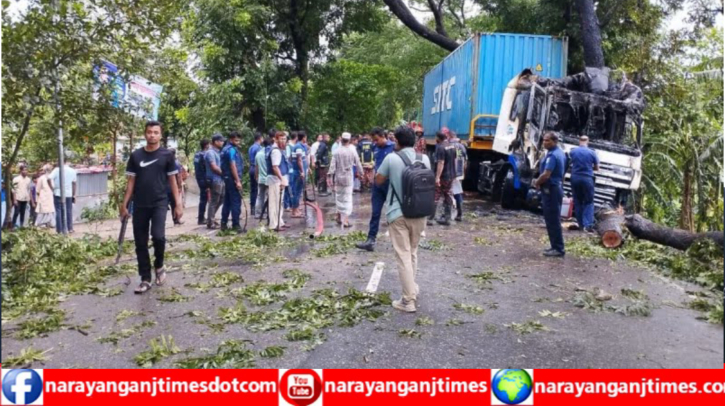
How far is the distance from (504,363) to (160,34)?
5.85 m

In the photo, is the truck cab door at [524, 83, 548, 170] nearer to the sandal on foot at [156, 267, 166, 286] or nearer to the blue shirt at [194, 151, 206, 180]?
the blue shirt at [194, 151, 206, 180]

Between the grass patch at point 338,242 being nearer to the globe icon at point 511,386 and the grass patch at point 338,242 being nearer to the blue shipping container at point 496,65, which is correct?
the globe icon at point 511,386

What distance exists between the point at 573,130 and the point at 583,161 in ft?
6.76

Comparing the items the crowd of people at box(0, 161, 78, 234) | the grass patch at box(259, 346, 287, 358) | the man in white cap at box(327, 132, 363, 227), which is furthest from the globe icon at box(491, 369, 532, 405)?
the crowd of people at box(0, 161, 78, 234)

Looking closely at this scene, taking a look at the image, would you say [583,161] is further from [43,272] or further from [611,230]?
[43,272]

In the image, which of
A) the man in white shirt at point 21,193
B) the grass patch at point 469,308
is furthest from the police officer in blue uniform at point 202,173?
the grass patch at point 469,308

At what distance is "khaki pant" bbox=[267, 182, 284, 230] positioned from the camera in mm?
9977

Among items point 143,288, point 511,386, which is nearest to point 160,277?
point 143,288

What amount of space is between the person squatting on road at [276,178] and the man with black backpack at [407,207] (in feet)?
14.2

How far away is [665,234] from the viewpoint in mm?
8414

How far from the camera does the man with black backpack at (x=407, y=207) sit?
17.5 ft

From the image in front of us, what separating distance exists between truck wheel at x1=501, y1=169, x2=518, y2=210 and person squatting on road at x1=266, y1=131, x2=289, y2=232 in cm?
552

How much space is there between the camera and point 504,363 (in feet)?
14.1

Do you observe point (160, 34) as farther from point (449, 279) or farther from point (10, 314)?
point (449, 279)
